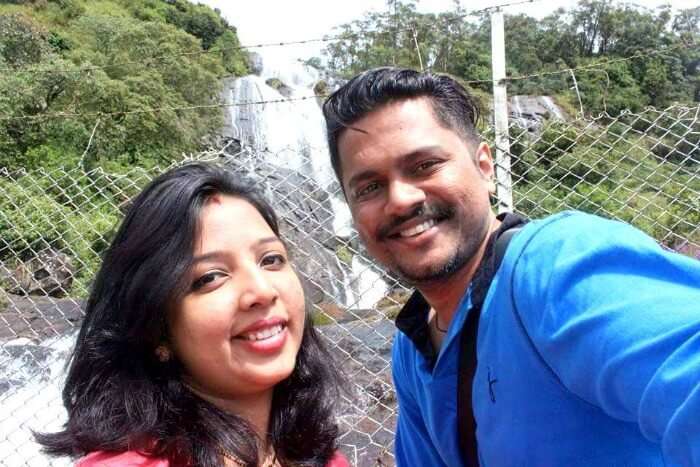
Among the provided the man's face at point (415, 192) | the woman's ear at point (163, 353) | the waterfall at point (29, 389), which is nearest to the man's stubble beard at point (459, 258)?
the man's face at point (415, 192)

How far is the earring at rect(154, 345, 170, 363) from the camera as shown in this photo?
118 centimetres

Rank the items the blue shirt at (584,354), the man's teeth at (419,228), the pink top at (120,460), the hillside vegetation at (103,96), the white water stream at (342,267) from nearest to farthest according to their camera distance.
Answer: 1. the blue shirt at (584,354)
2. the pink top at (120,460)
3. the man's teeth at (419,228)
4. the white water stream at (342,267)
5. the hillside vegetation at (103,96)

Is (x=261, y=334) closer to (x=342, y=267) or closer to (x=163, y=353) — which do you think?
(x=163, y=353)

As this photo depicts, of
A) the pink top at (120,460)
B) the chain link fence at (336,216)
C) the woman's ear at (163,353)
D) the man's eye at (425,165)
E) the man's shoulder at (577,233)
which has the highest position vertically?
the man's shoulder at (577,233)

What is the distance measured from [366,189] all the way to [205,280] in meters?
0.44

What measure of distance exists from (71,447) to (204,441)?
0.27m

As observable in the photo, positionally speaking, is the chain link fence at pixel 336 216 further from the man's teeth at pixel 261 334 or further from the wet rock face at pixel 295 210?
the man's teeth at pixel 261 334

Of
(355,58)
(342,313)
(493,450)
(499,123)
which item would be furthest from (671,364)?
(355,58)

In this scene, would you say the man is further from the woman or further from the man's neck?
the woman

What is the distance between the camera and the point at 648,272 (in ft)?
2.69

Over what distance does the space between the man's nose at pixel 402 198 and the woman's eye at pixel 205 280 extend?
415mm

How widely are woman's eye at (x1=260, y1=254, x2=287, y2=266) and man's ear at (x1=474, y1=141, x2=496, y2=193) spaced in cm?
52

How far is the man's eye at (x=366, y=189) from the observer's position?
1.35 metres

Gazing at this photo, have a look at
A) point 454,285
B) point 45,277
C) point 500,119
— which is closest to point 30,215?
point 45,277
